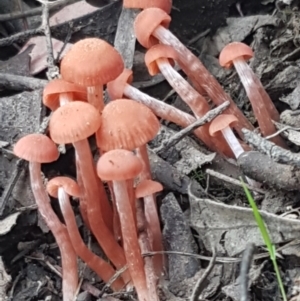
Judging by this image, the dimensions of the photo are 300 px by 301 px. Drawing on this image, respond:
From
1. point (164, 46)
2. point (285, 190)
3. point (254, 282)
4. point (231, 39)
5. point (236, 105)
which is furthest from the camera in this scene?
point (231, 39)

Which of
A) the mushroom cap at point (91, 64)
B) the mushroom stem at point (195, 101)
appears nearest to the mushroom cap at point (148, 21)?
the mushroom stem at point (195, 101)

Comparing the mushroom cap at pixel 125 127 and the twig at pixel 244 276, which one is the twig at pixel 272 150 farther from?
the twig at pixel 244 276

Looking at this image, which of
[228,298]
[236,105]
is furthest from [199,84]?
[228,298]

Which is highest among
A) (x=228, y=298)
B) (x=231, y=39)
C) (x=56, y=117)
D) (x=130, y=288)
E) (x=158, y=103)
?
(x=231, y=39)

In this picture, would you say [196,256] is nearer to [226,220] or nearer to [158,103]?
[226,220]

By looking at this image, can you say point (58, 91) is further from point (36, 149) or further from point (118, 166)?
point (118, 166)

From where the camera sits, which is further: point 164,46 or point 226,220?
point 164,46

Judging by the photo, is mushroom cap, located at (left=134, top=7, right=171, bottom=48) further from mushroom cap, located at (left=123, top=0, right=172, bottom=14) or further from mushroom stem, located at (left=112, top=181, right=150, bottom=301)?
mushroom stem, located at (left=112, top=181, right=150, bottom=301)

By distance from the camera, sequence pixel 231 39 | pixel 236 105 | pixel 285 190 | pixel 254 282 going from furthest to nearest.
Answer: pixel 231 39 < pixel 236 105 < pixel 285 190 < pixel 254 282
